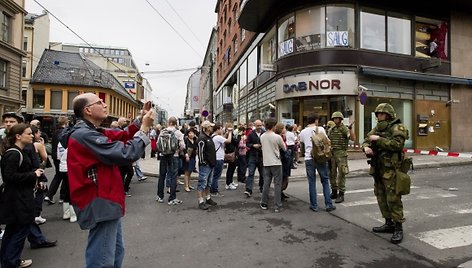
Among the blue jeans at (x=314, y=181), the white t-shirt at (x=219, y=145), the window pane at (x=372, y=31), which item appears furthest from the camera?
the window pane at (x=372, y=31)

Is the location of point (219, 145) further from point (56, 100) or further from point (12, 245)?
point (56, 100)

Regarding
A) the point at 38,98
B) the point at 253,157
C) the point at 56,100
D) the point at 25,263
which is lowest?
the point at 25,263

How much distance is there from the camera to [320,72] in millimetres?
15430

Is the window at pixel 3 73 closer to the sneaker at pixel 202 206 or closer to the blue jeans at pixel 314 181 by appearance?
the sneaker at pixel 202 206

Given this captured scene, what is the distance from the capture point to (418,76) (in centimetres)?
1645

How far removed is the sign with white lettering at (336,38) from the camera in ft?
50.9

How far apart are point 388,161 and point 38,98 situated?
4128 centimetres

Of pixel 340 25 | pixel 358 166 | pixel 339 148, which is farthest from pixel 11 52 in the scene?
pixel 339 148

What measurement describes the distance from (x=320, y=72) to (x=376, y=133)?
36.5 ft

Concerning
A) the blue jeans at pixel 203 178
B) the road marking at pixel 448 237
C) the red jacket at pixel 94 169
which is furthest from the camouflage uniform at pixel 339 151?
the red jacket at pixel 94 169

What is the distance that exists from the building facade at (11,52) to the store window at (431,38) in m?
27.9

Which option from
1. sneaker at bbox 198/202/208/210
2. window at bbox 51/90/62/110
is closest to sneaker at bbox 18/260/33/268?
sneaker at bbox 198/202/208/210

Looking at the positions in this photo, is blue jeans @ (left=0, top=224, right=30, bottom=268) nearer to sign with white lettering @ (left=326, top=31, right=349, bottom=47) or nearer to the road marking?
the road marking

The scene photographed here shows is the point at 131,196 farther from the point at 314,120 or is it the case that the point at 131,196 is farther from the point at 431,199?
the point at 431,199
